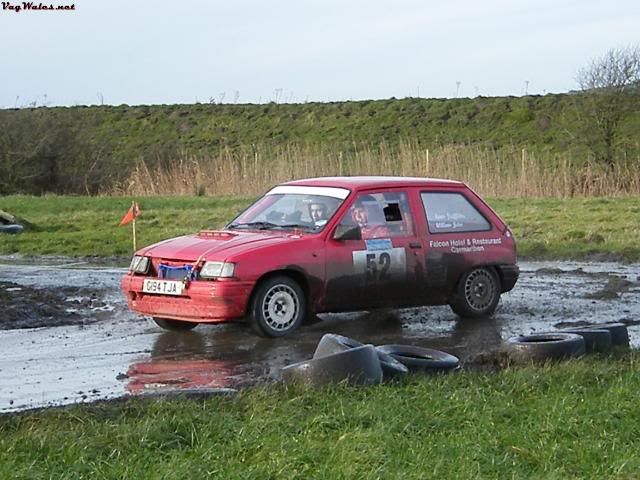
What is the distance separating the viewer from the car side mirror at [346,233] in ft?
39.4

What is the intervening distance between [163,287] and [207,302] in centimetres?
58

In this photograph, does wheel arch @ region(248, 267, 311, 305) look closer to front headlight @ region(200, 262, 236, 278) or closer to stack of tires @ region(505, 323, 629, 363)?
front headlight @ region(200, 262, 236, 278)

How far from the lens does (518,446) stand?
22.0 ft

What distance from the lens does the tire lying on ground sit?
8734 mm

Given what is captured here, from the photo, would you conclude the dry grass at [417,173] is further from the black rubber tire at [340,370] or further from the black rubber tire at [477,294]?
the black rubber tire at [340,370]

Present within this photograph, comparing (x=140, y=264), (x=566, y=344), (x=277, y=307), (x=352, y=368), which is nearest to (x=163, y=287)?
(x=140, y=264)

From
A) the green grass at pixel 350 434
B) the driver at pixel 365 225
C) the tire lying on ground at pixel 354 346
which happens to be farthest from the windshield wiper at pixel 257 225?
the green grass at pixel 350 434

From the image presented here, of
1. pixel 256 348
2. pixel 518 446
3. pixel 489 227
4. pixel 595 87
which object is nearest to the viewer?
pixel 518 446

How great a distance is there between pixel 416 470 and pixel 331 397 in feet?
5.85

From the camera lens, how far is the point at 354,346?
9242 mm

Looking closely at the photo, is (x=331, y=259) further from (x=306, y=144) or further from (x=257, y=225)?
(x=306, y=144)

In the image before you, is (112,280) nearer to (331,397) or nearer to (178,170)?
(331,397)

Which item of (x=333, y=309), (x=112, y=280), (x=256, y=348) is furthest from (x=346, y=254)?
(x=112, y=280)

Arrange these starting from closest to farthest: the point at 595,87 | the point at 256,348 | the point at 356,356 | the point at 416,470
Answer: the point at 416,470
the point at 356,356
the point at 256,348
the point at 595,87
